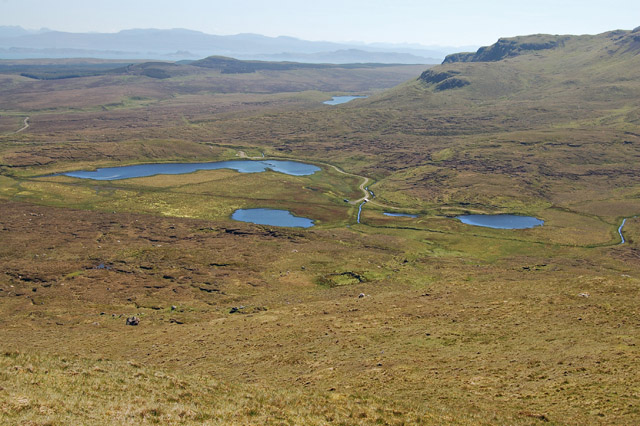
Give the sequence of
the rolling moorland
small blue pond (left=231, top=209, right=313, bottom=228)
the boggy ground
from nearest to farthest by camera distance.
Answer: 1. the boggy ground
2. the rolling moorland
3. small blue pond (left=231, top=209, right=313, bottom=228)

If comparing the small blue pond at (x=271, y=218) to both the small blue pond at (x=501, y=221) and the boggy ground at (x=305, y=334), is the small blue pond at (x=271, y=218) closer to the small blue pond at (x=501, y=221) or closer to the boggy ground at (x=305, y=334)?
the boggy ground at (x=305, y=334)

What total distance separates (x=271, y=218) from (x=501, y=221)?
74.8 meters

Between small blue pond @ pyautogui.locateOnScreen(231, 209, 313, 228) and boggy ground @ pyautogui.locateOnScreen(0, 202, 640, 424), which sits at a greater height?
boggy ground @ pyautogui.locateOnScreen(0, 202, 640, 424)

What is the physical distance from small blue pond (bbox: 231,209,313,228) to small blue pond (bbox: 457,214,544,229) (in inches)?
2079

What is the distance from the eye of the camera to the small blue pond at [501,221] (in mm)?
152075

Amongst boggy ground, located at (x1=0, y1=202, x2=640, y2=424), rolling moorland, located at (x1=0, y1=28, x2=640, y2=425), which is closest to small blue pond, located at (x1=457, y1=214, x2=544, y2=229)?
rolling moorland, located at (x1=0, y1=28, x2=640, y2=425)

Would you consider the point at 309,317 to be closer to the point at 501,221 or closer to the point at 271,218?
the point at 271,218

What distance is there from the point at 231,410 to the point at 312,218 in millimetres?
116748

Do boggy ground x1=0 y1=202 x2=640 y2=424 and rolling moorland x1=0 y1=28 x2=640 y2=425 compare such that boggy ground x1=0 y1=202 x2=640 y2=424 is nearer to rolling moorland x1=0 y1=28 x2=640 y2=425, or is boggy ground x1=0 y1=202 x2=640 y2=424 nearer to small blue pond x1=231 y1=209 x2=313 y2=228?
rolling moorland x1=0 y1=28 x2=640 y2=425

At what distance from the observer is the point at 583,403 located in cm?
3700

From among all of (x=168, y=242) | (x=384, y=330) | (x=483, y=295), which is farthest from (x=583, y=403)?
(x=168, y=242)

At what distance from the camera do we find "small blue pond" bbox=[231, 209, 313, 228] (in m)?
145

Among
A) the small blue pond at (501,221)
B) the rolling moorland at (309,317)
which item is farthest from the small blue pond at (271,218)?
the small blue pond at (501,221)

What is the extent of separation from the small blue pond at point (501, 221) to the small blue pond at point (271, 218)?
5281 centimetres
